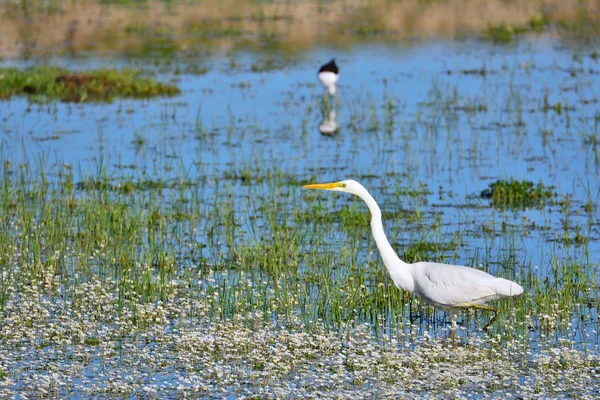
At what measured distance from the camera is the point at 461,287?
317 inches

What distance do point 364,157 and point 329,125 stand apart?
2.88m

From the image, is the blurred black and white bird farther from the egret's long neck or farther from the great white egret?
the great white egret

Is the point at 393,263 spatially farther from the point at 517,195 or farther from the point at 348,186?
the point at 517,195

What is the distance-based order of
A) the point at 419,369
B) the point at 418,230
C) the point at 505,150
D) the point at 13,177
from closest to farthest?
the point at 419,369 → the point at 418,230 → the point at 13,177 → the point at 505,150

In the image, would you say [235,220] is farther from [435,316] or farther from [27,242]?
[435,316]

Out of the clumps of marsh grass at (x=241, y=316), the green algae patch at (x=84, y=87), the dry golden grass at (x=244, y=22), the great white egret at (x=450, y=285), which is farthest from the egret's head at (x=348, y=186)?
the dry golden grass at (x=244, y=22)

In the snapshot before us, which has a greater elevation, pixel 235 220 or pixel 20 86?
pixel 20 86

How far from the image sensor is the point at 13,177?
13961 millimetres

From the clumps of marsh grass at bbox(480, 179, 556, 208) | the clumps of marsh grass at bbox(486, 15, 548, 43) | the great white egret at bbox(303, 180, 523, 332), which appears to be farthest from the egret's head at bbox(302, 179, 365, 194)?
the clumps of marsh grass at bbox(486, 15, 548, 43)

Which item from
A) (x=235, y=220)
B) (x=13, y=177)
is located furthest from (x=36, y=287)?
(x=13, y=177)

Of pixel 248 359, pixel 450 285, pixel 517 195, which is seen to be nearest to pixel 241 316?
pixel 248 359

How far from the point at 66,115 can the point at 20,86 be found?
2.58 m

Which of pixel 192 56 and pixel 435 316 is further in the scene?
pixel 192 56

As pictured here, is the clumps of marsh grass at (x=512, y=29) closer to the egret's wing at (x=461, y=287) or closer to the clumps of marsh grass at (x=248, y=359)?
the egret's wing at (x=461, y=287)
